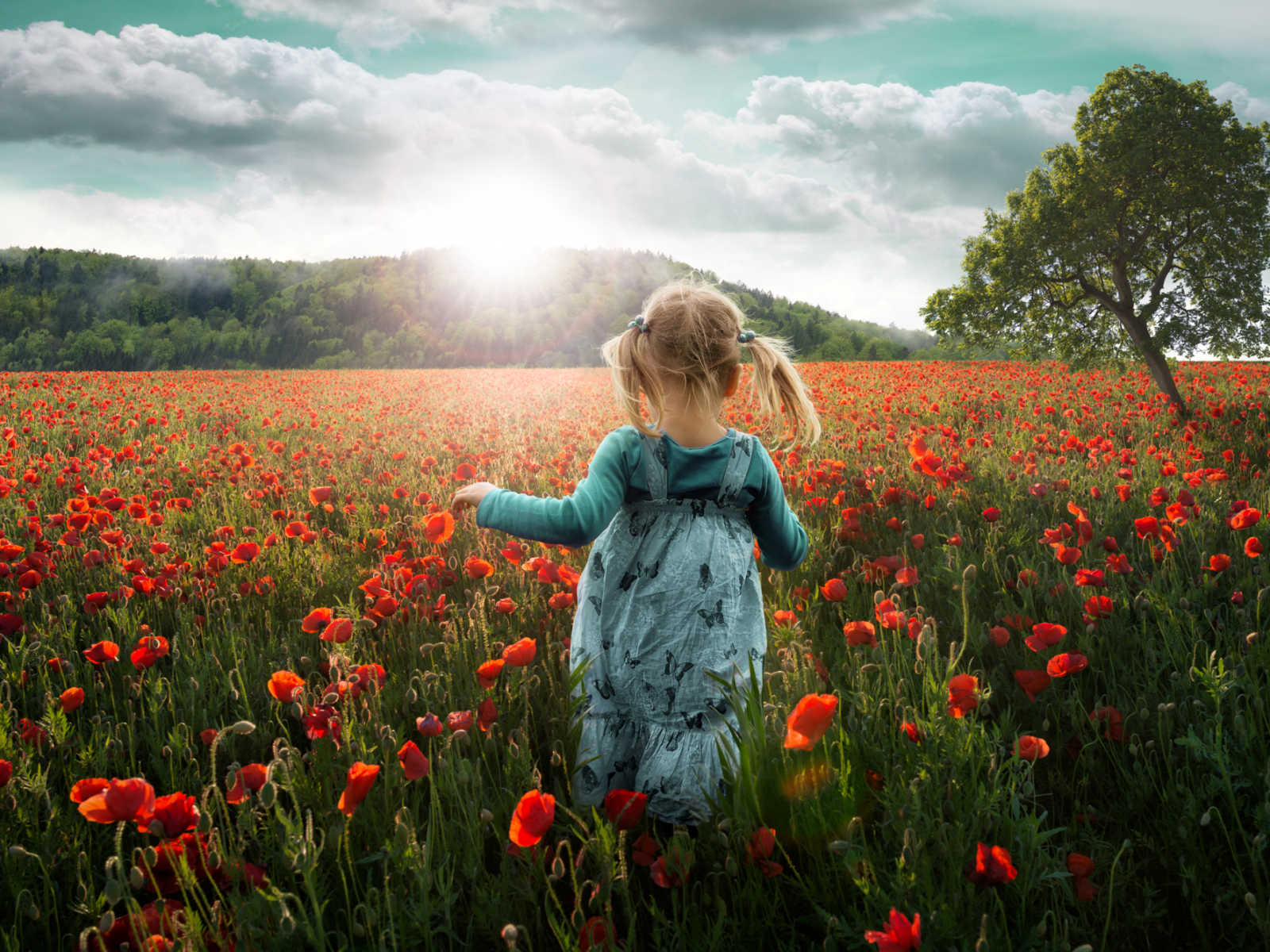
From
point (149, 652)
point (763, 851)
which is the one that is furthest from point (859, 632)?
point (149, 652)

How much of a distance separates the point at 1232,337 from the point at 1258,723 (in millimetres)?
8781

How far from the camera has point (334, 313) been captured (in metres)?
60.4

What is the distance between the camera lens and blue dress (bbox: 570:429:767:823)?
216 cm

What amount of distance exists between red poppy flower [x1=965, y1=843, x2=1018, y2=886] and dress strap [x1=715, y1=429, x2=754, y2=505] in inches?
45.6

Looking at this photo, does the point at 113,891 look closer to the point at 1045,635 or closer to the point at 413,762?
the point at 413,762

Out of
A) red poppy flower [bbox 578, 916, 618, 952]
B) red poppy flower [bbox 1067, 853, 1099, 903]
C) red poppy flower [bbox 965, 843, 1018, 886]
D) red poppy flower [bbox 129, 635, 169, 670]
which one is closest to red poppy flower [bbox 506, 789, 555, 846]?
red poppy flower [bbox 578, 916, 618, 952]

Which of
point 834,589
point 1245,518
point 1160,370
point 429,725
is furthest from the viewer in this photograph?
point 1160,370

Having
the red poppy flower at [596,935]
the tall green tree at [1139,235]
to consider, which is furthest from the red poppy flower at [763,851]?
the tall green tree at [1139,235]

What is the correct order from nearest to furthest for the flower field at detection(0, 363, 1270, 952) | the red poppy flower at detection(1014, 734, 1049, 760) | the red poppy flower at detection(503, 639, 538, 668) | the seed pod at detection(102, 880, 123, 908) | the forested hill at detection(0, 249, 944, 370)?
the seed pod at detection(102, 880, 123, 908), the flower field at detection(0, 363, 1270, 952), the red poppy flower at detection(1014, 734, 1049, 760), the red poppy flower at detection(503, 639, 538, 668), the forested hill at detection(0, 249, 944, 370)

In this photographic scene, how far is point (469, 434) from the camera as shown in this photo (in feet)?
26.7

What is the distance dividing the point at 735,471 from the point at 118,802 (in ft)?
5.50

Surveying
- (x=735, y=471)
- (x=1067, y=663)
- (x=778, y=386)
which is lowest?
(x=1067, y=663)

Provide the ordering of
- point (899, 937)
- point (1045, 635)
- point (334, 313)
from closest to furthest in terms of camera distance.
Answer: point (899, 937), point (1045, 635), point (334, 313)

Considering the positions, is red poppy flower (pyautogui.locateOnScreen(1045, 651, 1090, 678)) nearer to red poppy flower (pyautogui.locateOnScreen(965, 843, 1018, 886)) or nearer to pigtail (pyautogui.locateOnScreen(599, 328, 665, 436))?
red poppy flower (pyautogui.locateOnScreen(965, 843, 1018, 886))
